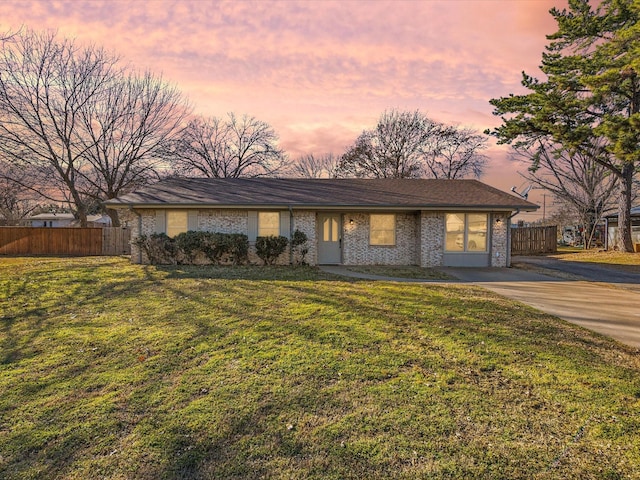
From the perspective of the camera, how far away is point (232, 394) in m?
3.40

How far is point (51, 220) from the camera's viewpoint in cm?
4422

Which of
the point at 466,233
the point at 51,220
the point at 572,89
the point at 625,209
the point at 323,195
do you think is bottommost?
the point at 466,233

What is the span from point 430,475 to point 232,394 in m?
1.92

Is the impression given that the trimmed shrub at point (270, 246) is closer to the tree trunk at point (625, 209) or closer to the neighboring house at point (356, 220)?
the neighboring house at point (356, 220)

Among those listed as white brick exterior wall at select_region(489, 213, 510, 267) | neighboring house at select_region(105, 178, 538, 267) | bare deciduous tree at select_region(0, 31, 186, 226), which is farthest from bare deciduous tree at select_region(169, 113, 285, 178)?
white brick exterior wall at select_region(489, 213, 510, 267)

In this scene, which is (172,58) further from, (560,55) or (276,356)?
(560,55)

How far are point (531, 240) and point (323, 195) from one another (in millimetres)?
14850

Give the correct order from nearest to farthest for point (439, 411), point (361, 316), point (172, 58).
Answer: point (439, 411) → point (361, 316) → point (172, 58)

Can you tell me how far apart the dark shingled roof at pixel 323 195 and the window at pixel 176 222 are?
22.9 inches

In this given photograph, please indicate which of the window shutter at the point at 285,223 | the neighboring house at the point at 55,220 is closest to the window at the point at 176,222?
the window shutter at the point at 285,223

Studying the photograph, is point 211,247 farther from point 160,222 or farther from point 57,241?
point 57,241

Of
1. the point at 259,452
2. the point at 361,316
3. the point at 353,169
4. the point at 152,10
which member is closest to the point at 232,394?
the point at 259,452

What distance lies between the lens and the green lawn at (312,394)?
2453 mm

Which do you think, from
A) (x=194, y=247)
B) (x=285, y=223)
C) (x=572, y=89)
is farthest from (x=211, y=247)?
(x=572, y=89)
